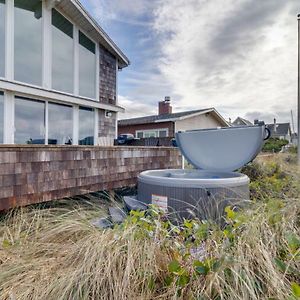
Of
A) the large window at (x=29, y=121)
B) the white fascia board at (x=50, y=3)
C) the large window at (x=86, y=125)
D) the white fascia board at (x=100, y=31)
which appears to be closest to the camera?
the large window at (x=29, y=121)

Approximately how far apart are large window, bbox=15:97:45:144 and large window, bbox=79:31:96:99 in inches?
76.7

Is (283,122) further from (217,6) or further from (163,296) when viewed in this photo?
(163,296)

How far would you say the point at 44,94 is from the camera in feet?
25.5

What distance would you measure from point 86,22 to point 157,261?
898cm

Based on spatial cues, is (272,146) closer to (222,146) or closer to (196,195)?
(222,146)

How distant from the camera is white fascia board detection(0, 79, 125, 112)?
6.89 m

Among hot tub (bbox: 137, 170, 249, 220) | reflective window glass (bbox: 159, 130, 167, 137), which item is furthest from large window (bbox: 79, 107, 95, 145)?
reflective window glass (bbox: 159, 130, 167, 137)

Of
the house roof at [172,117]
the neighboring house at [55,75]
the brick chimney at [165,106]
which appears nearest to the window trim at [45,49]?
the neighboring house at [55,75]

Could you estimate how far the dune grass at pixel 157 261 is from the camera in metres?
1.85

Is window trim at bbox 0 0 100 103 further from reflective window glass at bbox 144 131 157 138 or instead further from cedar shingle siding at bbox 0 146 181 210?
reflective window glass at bbox 144 131 157 138

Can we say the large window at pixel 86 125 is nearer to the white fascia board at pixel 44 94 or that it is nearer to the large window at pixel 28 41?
the white fascia board at pixel 44 94

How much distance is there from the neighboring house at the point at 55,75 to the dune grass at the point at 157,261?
17.9ft

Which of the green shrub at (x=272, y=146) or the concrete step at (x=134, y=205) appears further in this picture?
the green shrub at (x=272, y=146)

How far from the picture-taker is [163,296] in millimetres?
1892
